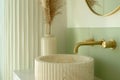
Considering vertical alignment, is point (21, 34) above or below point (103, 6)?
below

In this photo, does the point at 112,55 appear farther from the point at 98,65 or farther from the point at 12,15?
the point at 12,15

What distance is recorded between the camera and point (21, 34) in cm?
148

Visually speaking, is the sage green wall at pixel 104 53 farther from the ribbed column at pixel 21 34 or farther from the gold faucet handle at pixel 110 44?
the ribbed column at pixel 21 34

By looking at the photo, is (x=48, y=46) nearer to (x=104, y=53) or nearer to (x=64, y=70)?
(x=104, y=53)

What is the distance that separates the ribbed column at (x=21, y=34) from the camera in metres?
1.47

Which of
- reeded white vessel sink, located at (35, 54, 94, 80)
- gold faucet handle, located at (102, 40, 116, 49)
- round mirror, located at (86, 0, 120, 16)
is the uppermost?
Result: round mirror, located at (86, 0, 120, 16)

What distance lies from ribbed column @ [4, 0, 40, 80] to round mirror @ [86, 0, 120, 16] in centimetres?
48

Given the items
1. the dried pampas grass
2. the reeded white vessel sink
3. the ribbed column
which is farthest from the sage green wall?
the ribbed column

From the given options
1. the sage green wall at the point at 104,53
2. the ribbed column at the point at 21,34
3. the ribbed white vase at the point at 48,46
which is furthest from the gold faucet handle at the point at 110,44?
the ribbed column at the point at 21,34

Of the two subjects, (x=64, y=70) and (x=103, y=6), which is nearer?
(x=64, y=70)

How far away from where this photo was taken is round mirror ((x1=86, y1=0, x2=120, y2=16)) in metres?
0.95

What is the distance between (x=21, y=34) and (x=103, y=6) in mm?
678

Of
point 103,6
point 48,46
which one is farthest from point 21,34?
point 103,6

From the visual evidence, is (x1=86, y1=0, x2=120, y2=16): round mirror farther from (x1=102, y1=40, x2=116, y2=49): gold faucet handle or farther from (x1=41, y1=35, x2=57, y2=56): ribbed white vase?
(x1=41, y1=35, x2=57, y2=56): ribbed white vase
